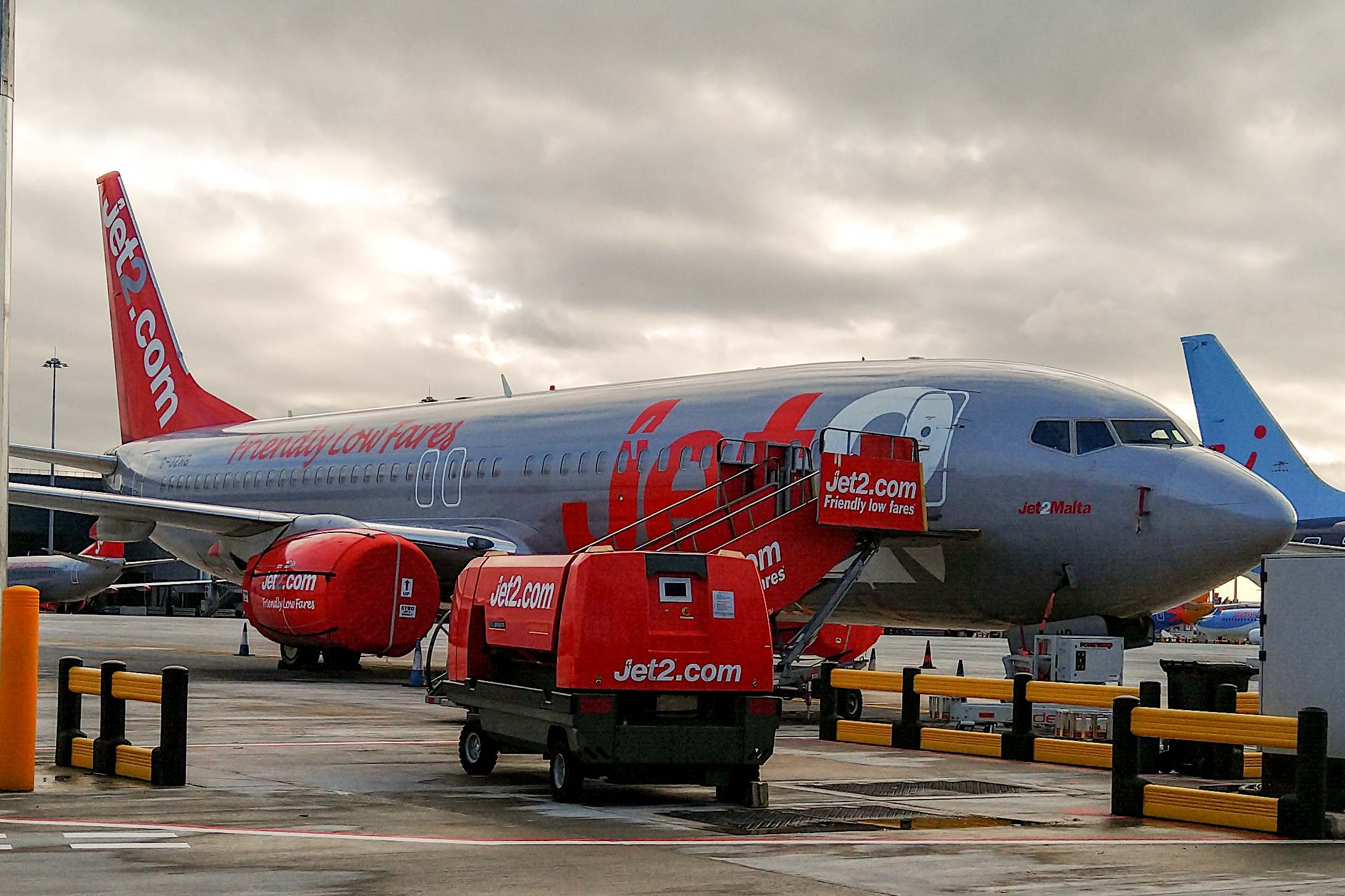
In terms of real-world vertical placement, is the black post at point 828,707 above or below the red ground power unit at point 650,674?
below

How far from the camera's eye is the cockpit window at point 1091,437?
15516 millimetres

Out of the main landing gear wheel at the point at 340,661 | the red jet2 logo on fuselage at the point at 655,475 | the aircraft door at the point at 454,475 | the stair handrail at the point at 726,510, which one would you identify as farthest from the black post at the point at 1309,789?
the main landing gear wheel at the point at 340,661

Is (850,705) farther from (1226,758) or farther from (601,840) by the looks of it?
(601,840)

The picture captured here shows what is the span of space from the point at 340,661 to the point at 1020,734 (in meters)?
13.9

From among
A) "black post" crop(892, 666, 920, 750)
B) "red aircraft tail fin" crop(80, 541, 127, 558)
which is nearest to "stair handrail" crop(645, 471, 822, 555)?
"black post" crop(892, 666, 920, 750)

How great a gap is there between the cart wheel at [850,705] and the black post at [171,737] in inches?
319

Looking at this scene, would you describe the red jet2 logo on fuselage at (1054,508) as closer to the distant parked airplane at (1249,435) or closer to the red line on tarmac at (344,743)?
the red line on tarmac at (344,743)

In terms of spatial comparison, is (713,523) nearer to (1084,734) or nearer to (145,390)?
(1084,734)

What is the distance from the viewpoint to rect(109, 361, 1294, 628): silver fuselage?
14.8 m

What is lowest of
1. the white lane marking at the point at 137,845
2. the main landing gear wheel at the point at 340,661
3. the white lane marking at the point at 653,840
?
the main landing gear wheel at the point at 340,661

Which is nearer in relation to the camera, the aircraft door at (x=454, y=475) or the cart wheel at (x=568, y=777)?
the cart wheel at (x=568, y=777)

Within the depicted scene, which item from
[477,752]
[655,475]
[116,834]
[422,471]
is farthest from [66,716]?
[422,471]

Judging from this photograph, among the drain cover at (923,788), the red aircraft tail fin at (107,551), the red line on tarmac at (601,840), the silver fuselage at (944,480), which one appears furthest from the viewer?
the red aircraft tail fin at (107,551)

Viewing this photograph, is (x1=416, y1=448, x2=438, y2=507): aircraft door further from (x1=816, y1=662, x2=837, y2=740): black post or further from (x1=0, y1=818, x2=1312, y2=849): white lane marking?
(x1=0, y1=818, x2=1312, y2=849): white lane marking
